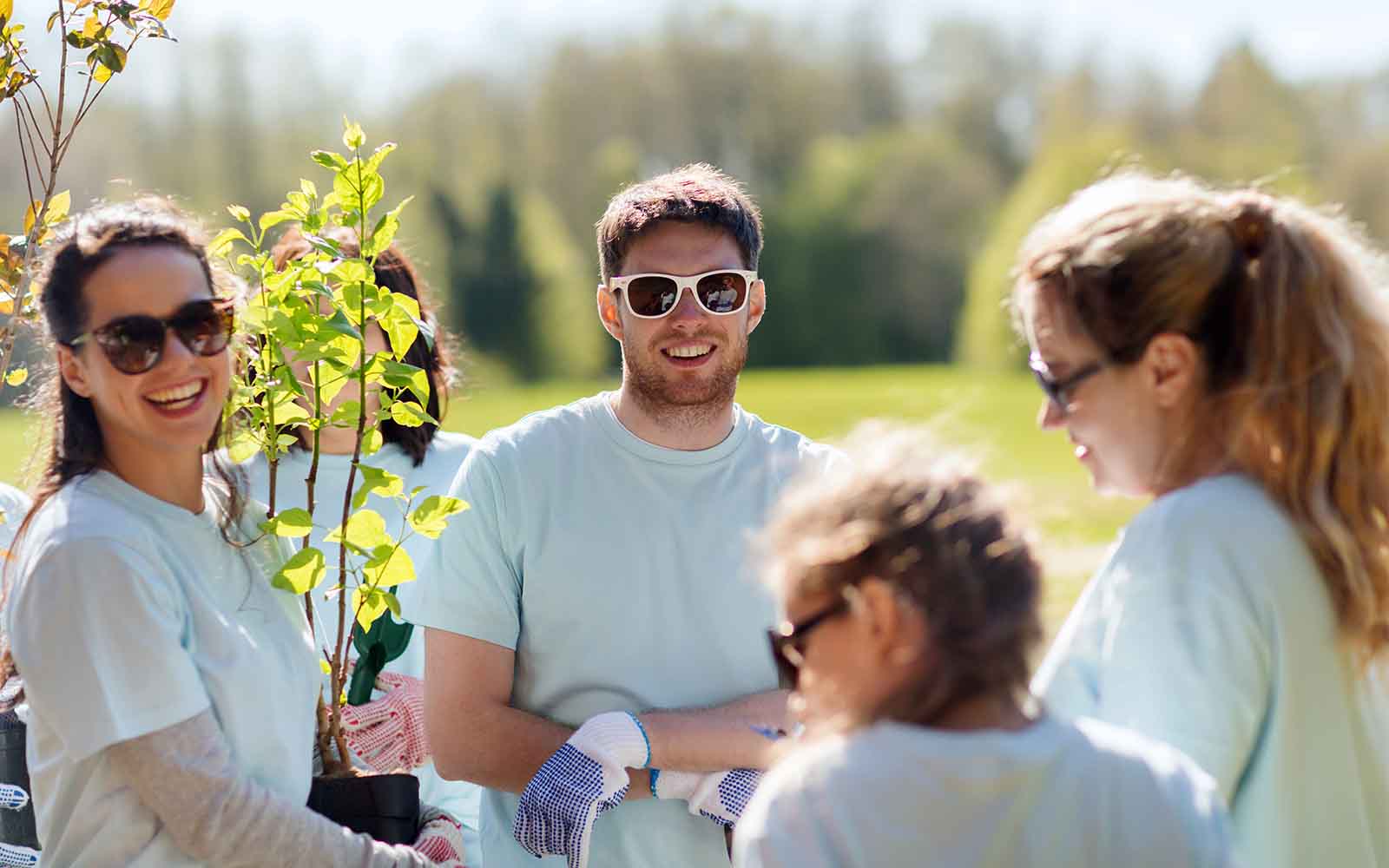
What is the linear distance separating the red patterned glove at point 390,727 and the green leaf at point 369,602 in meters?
0.37

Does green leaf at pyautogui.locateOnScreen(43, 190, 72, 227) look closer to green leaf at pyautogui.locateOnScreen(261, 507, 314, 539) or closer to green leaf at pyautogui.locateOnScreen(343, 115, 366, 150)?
green leaf at pyautogui.locateOnScreen(343, 115, 366, 150)

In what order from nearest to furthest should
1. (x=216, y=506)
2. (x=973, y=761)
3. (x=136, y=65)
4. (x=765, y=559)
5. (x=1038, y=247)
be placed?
(x=973, y=761) → (x=765, y=559) → (x=1038, y=247) → (x=216, y=506) → (x=136, y=65)

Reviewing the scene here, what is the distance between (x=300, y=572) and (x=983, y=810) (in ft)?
3.80

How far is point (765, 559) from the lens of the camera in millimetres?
1620

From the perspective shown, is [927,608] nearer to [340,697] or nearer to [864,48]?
[340,697]

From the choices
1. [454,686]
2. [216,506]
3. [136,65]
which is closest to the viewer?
[216,506]

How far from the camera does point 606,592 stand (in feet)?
8.49

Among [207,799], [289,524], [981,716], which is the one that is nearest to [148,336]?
[289,524]

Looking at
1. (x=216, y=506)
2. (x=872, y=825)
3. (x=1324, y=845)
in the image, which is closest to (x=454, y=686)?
(x=216, y=506)

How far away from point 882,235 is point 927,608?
5264 cm

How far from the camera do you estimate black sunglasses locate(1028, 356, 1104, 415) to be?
1.86 metres

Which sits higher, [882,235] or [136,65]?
[136,65]

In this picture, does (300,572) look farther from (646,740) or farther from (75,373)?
(646,740)

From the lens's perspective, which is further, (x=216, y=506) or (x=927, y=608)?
(x=216, y=506)
